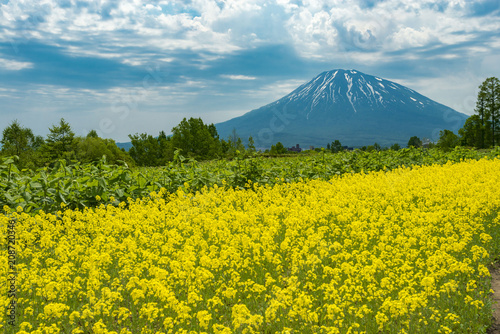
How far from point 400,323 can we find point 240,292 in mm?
2434

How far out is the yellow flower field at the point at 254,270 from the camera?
5219 millimetres

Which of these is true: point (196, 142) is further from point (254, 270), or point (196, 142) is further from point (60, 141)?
point (254, 270)

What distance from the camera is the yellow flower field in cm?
522

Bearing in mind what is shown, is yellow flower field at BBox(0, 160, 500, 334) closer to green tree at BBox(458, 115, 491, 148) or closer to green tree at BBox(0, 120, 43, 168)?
green tree at BBox(0, 120, 43, 168)

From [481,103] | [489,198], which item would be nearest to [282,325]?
[489,198]

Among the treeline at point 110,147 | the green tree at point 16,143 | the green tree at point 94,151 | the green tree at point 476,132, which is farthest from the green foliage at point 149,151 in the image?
the green tree at point 476,132

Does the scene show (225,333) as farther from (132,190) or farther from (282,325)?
(132,190)

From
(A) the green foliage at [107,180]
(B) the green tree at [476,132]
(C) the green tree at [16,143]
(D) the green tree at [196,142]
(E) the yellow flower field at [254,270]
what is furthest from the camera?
(B) the green tree at [476,132]

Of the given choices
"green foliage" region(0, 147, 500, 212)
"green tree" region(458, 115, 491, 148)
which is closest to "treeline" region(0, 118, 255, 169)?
"green foliage" region(0, 147, 500, 212)

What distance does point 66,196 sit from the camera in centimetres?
1105

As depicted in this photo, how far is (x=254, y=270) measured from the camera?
270 inches

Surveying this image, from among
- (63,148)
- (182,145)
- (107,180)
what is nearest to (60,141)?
(63,148)

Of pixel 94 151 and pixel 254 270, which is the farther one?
pixel 94 151

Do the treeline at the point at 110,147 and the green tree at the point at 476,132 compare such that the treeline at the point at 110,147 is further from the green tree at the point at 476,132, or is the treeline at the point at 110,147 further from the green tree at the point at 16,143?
the green tree at the point at 476,132
